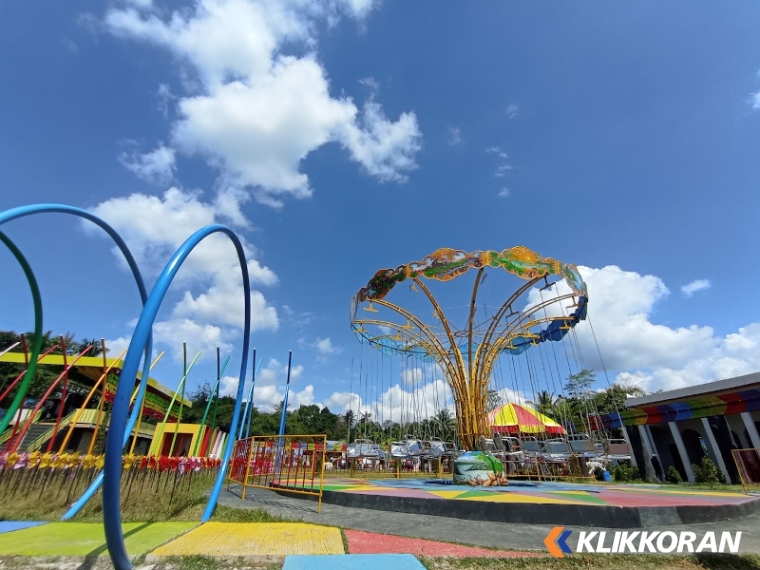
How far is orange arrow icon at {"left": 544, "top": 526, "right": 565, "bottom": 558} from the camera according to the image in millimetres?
4375

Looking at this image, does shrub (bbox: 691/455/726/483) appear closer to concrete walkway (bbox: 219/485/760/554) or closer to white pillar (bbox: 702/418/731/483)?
white pillar (bbox: 702/418/731/483)

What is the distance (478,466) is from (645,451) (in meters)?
14.4

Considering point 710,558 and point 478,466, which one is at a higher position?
point 478,466

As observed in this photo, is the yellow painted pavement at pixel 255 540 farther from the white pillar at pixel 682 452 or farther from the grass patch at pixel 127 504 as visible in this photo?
the white pillar at pixel 682 452

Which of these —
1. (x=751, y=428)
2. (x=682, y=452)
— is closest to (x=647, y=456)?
(x=682, y=452)

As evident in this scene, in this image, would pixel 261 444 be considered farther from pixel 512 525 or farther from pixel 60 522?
pixel 512 525

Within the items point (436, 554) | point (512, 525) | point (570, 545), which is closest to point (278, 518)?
point (436, 554)

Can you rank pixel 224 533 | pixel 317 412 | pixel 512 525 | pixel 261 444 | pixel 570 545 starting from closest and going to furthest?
pixel 570 545 → pixel 224 533 → pixel 512 525 → pixel 261 444 → pixel 317 412

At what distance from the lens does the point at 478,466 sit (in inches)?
395

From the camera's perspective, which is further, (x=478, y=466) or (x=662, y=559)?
(x=478, y=466)

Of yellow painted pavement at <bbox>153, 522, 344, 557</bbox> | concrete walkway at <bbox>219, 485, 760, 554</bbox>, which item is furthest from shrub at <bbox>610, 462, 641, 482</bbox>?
yellow painted pavement at <bbox>153, 522, 344, 557</bbox>

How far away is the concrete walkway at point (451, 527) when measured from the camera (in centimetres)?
494

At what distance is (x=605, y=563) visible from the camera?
412 cm

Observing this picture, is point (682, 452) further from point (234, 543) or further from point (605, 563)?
point (234, 543)
